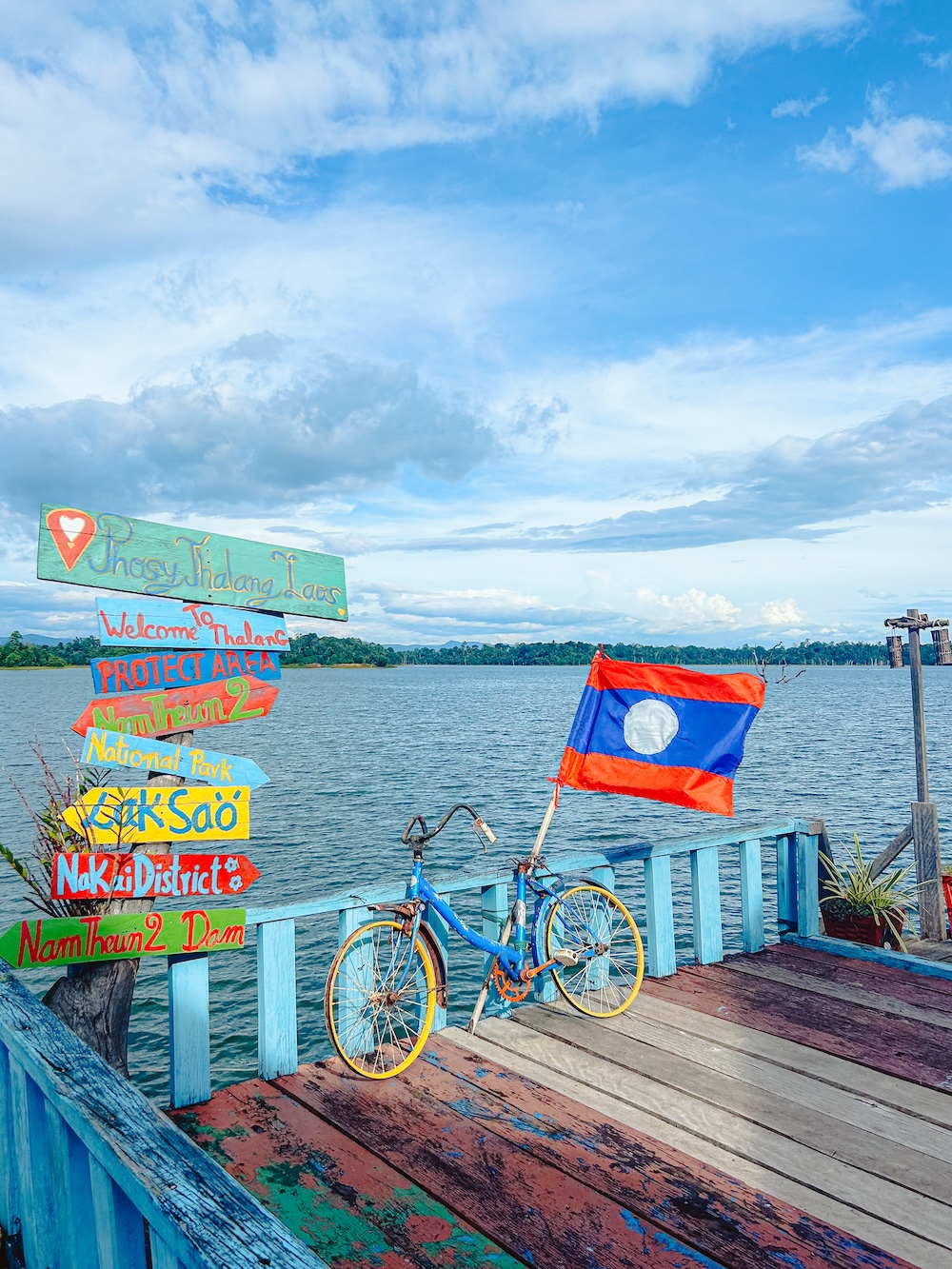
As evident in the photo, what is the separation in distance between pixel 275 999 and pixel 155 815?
113 cm

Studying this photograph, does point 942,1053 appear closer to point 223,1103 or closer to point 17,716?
point 223,1103

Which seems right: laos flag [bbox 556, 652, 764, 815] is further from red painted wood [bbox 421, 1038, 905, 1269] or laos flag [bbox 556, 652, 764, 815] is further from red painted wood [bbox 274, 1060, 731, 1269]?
red painted wood [bbox 274, 1060, 731, 1269]

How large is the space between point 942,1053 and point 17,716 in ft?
204

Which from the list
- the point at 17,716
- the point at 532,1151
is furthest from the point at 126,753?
the point at 17,716

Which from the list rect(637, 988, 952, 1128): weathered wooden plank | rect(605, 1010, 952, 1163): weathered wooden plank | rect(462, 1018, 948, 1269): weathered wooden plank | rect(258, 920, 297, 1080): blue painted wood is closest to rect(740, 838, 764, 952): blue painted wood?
rect(637, 988, 952, 1128): weathered wooden plank

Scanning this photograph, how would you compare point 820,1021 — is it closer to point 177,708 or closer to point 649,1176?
point 649,1176

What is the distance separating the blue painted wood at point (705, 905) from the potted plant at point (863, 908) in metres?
1.76

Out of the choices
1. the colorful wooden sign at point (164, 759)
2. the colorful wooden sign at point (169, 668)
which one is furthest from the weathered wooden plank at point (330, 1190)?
the colorful wooden sign at point (169, 668)

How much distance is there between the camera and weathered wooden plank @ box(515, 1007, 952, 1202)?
338 centimetres

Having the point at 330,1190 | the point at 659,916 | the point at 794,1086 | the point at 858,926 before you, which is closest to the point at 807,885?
the point at 659,916

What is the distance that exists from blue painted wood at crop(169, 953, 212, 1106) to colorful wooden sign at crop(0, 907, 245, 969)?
11 centimetres

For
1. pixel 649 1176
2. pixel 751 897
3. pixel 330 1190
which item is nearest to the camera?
pixel 330 1190

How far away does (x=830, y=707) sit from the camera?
79.0 meters

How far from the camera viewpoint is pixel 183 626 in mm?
4820
